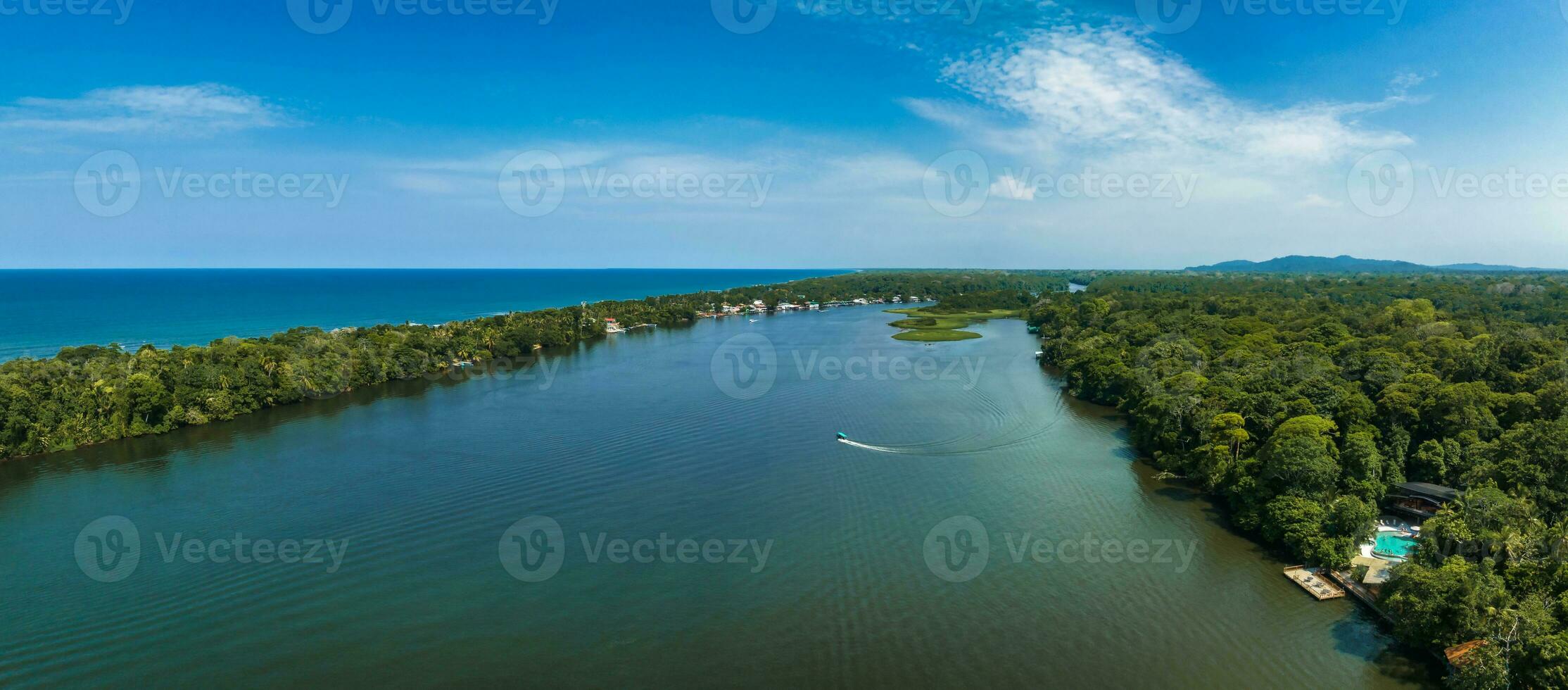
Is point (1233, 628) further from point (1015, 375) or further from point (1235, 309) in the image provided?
point (1235, 309)

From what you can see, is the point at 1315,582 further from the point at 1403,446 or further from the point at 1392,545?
the point at 1403,446

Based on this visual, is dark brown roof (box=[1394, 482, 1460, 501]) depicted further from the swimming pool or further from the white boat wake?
the white boat wake

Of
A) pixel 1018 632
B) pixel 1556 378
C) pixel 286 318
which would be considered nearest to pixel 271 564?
pixel 1018 632

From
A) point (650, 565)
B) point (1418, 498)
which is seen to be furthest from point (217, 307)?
point (1418, 498)

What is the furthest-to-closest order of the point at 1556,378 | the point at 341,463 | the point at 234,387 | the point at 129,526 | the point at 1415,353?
1. the point at 234,387
2. the point at 1415,353
3. the point at 341,463
4. the point at 1556,378
5. the point at 129,526

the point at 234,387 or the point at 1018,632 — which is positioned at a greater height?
the point at 234,387

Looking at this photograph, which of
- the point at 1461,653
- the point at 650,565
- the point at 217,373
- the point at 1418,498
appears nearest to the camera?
the point at 1461,653

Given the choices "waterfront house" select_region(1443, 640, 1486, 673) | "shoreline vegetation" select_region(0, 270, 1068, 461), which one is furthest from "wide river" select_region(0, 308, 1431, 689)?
"shoreline vegetation" select_region(0, 270, 1068, 461)
